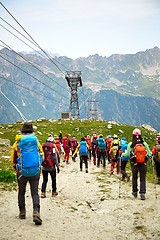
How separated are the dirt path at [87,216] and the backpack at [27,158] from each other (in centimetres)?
147

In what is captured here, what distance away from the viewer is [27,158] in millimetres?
6227

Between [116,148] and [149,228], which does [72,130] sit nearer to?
[116,148]

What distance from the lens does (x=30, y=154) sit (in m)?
6.26

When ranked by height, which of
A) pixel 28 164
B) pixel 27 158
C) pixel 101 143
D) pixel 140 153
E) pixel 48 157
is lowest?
pixel 101 143

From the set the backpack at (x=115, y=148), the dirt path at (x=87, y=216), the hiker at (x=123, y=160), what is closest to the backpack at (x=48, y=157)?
the dirt path at (x=87, y=216)

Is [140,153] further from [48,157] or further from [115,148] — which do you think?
[115,148]

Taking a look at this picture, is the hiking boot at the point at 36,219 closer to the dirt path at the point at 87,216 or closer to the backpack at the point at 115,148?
the dirt path at the point at 87,216

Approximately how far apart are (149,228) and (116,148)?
8931 mm

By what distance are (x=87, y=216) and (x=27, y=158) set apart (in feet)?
10.0

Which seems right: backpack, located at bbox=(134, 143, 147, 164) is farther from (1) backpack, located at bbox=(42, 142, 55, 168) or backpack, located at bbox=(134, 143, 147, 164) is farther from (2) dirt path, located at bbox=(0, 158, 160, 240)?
(1) backpack, located at bbox=(42, 142, 55, 168)

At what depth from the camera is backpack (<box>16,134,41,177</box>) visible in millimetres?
6215

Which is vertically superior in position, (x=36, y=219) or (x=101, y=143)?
(x=101, y=143)

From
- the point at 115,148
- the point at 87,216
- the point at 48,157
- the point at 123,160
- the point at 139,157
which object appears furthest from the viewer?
the point at 115,148

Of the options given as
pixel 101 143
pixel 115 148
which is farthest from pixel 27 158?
pixel 101 143
